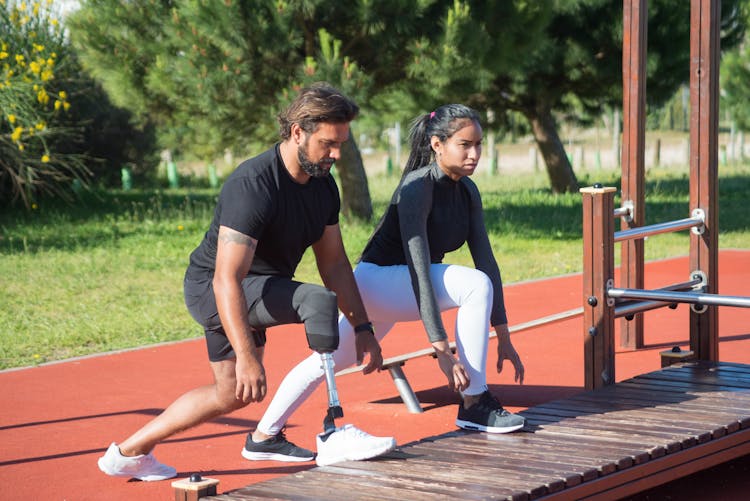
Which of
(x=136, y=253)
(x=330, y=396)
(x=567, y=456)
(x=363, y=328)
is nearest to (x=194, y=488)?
(x=330, y=396)

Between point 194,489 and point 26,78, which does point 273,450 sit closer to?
point 194,489

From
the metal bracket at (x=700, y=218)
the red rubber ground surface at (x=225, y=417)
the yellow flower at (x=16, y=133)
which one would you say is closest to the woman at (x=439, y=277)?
the red rubber ground surface at (x=225, y=417)

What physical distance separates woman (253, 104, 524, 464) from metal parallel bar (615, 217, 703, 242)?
1.09 m

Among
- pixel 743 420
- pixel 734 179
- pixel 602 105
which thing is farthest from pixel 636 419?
pixel 734 179

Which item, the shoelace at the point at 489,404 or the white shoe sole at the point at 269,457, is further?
the white shoe sole at the point at 269,457

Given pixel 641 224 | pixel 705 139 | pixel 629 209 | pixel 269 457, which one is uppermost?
pixel 705 139

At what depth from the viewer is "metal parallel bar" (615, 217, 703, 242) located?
5.82 meters

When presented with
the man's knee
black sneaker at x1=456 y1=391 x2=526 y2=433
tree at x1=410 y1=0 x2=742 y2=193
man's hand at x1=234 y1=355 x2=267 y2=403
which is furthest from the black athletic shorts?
tree at x1=410 y1=0 x2=742 y2=193

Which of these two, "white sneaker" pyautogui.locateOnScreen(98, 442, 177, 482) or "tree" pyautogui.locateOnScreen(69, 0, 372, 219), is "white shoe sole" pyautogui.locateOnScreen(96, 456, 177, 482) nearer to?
"white sneaker" pyautogui.locateOnScreen(98, 442, 177, 482)

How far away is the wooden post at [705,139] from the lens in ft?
20.0

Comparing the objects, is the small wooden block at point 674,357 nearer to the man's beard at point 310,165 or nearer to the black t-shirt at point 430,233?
the black t-shirt at point 430,233

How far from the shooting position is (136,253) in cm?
1381

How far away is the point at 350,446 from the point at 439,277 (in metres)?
0.99

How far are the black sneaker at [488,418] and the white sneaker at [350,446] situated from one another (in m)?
0.57
